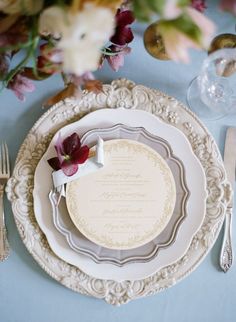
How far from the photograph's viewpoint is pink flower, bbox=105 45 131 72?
29.6 inches

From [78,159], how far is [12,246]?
0.67 feet

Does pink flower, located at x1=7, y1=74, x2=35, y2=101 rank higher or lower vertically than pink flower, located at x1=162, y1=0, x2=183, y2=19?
higher

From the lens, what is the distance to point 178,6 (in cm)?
40

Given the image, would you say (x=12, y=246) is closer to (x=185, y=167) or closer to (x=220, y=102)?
(x=185, y=167)

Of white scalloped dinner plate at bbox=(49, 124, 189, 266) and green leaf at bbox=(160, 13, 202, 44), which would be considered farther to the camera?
white scalloped dinner plate at bbox=(49, 124, 189, 266)

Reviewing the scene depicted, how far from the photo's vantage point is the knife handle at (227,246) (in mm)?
826

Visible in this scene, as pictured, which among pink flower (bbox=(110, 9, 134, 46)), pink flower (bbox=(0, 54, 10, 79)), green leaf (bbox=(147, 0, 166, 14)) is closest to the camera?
green leaf (bbox=(147, 0, 166, 14))

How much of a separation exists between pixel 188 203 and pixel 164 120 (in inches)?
6.0

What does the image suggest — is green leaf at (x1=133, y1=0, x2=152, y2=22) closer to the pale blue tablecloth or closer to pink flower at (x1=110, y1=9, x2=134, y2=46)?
pink flower at (x1=110, y1=9, x2=134, y2=46)

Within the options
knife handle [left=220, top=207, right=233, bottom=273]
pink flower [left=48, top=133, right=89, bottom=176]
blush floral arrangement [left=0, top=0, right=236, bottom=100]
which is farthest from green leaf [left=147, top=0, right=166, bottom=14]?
knife handle [left=220, top=207, right=233, bottom=273]

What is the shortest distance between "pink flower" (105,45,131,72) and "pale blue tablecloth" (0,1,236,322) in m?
0.06

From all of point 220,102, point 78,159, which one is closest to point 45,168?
point 78,159

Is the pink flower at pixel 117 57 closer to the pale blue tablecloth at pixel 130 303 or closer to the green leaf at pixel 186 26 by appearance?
the pale blue tablecloth at pixel 130 303

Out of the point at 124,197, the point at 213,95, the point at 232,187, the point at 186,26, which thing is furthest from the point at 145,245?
the point at 186,26
